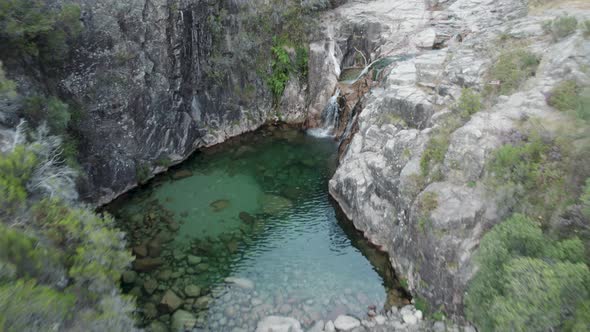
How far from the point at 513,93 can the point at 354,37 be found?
1436cm

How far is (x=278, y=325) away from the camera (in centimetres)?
1242

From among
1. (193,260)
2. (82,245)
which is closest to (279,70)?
(193,260)

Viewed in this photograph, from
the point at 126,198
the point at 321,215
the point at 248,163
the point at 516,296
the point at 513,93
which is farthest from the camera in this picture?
the point at 248,163

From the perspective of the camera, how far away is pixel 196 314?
1305 centimetres

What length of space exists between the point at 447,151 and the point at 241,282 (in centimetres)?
899

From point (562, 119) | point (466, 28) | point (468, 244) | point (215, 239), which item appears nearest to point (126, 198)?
point (215, 239)

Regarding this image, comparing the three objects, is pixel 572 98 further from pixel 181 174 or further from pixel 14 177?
pixel 181 174

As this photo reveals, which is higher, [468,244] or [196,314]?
[468,244]

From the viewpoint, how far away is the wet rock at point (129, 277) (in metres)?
14.3

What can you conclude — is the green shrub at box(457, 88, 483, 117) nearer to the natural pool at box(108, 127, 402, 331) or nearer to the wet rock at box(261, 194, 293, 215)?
the natural pool at box(108, 127, 402, 331)

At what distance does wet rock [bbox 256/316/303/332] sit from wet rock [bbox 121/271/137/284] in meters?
5.36

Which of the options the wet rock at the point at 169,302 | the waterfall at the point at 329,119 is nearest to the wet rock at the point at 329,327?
the wet rock at the point at 169,302

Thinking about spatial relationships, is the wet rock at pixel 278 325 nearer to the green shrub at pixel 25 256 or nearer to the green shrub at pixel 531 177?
the green shrub at pixel 25 256

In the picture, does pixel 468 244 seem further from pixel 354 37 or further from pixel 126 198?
pixel 354 37
